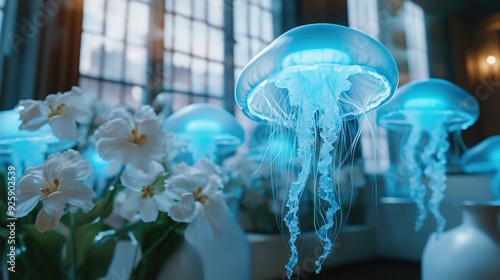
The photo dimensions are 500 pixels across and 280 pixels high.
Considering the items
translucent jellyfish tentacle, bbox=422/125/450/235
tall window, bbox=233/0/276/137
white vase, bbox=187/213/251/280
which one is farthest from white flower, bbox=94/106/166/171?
tall window, bbox=233/0/276/137

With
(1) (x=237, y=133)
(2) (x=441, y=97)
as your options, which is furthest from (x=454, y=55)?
(1) (x=237, y=133)

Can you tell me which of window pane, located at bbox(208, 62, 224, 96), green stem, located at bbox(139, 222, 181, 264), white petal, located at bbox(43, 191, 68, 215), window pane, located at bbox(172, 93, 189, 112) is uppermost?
window pane, located at bbox(208, 62, 224, 96)

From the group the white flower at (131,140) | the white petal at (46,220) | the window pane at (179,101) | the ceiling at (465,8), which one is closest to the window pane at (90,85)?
the window pane at (179,101)

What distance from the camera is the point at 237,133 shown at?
1.00 m

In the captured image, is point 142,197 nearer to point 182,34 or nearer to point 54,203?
point 54,203

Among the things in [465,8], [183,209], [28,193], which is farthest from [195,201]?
[465,8]

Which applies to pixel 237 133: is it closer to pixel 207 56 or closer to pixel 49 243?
pixel 49 243

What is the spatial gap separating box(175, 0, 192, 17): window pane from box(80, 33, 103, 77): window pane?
442 mm

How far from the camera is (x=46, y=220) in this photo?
1.72ft

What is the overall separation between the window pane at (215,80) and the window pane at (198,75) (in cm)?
3

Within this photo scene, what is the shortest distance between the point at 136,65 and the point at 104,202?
1.14m

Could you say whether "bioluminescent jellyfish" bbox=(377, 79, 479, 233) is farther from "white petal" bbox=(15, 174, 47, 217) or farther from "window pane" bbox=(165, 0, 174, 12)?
"window pane" bbox=(165, 0, 174, 12)

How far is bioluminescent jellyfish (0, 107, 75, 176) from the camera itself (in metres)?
0.70

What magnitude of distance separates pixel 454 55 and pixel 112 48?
1.69 metres
